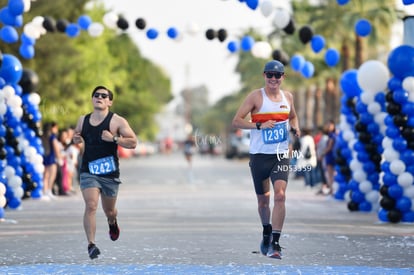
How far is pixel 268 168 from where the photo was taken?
33.0 ft

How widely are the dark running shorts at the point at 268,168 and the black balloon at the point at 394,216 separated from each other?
15.5 ft

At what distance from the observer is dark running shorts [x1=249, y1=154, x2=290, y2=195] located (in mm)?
9992

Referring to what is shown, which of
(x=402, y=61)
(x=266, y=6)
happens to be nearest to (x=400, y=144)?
(x=402, y=61)

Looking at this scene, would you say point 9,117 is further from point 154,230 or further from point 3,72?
point 154,230

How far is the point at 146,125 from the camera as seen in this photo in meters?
99.1

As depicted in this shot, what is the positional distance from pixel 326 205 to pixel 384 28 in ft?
81.5

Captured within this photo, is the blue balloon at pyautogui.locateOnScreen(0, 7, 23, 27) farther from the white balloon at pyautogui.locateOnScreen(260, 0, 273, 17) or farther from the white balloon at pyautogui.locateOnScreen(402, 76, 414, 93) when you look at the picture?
the white balloon at pyautogui.locateOnScreen(402, 76, 414, 93)

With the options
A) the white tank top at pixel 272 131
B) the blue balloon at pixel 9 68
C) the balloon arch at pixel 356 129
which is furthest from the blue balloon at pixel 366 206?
the white tank top at pixel 272 131

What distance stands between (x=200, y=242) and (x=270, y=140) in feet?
7.23

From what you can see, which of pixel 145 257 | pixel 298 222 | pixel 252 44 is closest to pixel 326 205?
pixel 298 222

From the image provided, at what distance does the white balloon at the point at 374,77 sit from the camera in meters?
15.7

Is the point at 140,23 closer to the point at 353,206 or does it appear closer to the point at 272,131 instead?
the point at 353,206

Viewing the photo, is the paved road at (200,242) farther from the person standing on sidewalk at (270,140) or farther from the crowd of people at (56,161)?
the crowd of people at (56,161)

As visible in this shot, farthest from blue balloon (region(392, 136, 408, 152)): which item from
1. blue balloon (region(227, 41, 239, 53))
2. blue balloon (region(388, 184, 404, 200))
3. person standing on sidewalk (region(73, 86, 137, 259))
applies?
blue balloon (region(227, 41, 239, 53))
